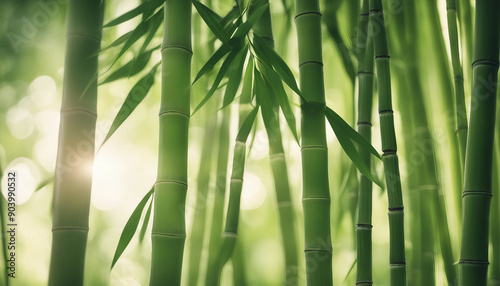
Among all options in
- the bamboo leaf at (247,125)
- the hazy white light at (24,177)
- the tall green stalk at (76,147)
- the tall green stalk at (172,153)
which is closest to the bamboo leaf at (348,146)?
the bamboo leaf at (247,125)

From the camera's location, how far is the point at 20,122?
1.52 metres

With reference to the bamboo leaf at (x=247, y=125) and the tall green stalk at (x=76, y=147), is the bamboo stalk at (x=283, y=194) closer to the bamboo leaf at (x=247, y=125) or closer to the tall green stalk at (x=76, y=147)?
the bamboo leaf at (x=247, y=125)

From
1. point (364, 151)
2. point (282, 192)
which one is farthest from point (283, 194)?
point (364, 151)

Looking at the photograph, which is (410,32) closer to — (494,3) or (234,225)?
(494,3)

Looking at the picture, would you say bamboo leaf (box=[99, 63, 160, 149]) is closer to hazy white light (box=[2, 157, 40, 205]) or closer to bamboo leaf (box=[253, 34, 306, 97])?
bamboo leaf (box=[253, 34, 306, 97])

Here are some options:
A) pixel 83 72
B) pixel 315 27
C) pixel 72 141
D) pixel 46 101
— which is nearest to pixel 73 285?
pixel 72 141

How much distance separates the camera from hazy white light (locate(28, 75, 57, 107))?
1.52 metres

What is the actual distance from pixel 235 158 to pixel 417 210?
53 cm

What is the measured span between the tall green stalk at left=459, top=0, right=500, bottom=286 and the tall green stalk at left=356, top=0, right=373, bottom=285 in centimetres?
22

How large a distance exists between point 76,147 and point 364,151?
679mm

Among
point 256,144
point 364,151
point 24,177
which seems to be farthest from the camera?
point 256,144

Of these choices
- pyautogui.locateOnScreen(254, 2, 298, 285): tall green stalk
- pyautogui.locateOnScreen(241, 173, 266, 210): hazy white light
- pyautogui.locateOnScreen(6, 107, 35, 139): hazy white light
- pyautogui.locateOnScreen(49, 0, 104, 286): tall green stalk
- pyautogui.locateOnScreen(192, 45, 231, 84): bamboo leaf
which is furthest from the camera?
pyautogui.locateOnScreen(241, 173, 266, 210): hazy white light

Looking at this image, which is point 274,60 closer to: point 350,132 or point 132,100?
point 350,132

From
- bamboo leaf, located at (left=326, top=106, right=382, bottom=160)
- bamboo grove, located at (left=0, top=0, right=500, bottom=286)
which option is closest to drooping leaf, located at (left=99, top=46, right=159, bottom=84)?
bamboo grove, located at (left=0, top=0, right=500, bottom=286)
